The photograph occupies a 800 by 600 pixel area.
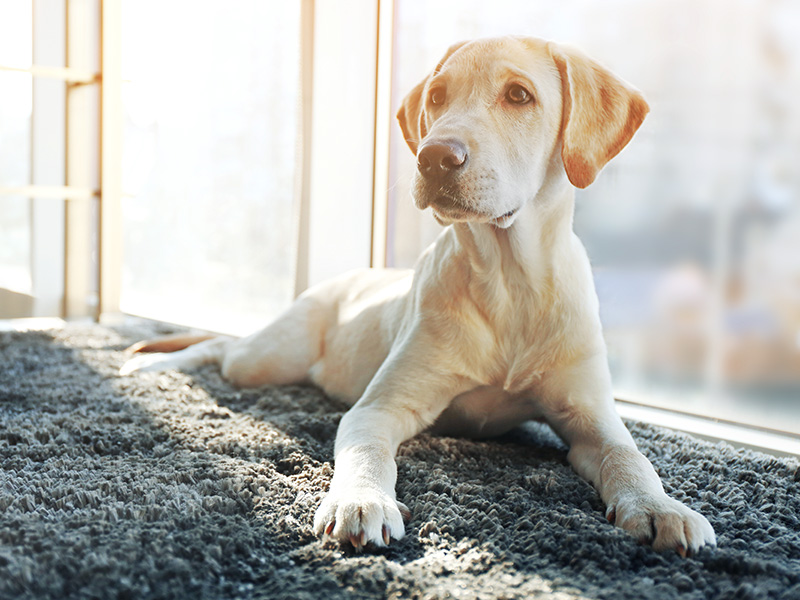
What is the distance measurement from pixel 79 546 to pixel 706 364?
16.2ft

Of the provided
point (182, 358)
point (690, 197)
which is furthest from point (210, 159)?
point (690, 197)

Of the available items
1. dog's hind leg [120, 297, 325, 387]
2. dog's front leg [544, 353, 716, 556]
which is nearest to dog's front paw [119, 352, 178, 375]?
dog's hind leg [120, 297, 325, 387]

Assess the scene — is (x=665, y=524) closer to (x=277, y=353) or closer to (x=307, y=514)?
(x=307, y=514)

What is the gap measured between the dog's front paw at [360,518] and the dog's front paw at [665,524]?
48 cm

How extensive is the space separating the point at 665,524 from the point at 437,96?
4.28ft

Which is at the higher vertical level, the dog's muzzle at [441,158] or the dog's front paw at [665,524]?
the dog's muzzle at [441,158]

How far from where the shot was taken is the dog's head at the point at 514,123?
5.91 feet

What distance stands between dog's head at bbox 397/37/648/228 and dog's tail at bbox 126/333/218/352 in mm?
2104

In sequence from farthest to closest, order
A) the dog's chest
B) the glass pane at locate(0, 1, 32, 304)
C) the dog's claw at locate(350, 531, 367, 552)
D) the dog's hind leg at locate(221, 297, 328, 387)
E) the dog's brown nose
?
1. the glass pane at locate(0, 1, 32, 304)
2. the dog's hind leg at locate(221, 297, 328, 387)
3. the dog's chest
4. the dog's brown nose
5. the dog's claw at locate(350, 531, 367, 552)

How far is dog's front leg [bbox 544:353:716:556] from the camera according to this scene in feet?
4.83

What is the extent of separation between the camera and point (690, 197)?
16.7ft

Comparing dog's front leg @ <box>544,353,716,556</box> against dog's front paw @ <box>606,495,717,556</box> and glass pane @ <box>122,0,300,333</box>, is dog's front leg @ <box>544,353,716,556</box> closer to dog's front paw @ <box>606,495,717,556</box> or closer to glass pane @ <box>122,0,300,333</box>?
dog's front paw @ <box>606,495,717,556</box>

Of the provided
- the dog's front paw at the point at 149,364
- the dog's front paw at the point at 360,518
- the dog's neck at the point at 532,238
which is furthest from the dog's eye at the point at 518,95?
the dog's front paw at the point at 149,364

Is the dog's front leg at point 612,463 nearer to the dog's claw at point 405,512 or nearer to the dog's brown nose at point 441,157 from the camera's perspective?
the dog's claw at point 405,512
